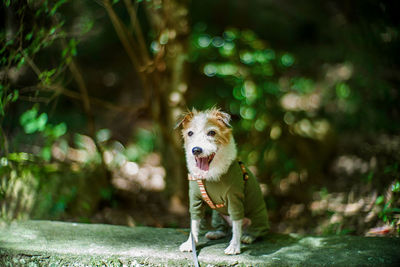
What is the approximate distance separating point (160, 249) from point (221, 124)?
3.71 ft

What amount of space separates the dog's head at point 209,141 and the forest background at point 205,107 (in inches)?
64.5

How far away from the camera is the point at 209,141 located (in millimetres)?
2514

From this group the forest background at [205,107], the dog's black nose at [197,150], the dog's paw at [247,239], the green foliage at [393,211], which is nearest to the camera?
the dog's black nose at [197,150]

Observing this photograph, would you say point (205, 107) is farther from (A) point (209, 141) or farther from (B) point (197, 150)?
Result: (B) point (197, 150)

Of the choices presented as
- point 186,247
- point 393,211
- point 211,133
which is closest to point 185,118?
point 211,133

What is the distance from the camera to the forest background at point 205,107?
12.3ft

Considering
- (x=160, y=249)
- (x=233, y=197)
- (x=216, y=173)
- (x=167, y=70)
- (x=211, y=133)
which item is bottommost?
(x=160, y=249)

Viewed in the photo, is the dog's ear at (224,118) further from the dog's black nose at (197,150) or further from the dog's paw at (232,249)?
the dog's paw at (232,249)

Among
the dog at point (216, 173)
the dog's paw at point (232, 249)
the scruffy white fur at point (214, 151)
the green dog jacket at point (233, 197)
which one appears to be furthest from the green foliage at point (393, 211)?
the scruffy white fur at point (214, 151)

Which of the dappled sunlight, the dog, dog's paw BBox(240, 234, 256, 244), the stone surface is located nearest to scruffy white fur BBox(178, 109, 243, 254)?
the dog

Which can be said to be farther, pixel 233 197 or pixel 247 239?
pixel 247 239

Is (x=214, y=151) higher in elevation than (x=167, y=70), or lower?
lower

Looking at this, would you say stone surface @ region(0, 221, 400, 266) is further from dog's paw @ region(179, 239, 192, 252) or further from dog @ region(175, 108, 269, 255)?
dog @ region(175, 108, 269, 255)

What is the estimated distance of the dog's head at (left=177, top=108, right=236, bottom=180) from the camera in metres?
2.50
